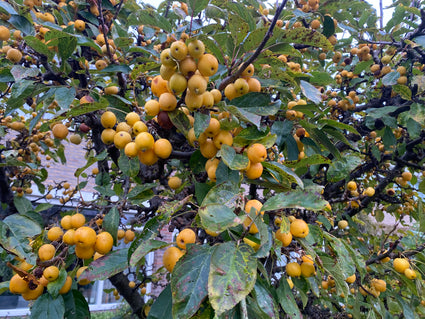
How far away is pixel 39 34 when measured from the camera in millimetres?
1581

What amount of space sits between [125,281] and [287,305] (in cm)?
145

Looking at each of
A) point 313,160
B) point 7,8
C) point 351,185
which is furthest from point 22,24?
point 351,185

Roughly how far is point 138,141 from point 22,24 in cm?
116

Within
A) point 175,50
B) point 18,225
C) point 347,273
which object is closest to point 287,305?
point 347,273

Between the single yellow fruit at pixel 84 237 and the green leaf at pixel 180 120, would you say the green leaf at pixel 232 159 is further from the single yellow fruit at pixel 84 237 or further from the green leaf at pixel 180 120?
the single yellow fruit at pixel 84 237

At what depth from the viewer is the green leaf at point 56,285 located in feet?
3.48

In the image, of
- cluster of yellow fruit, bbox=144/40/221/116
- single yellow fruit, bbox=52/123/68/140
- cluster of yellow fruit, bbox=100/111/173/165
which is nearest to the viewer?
cluster of yellow fruit, bbox=144/40/221/116

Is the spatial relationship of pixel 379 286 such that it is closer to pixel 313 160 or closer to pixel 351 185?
pixel 351 185

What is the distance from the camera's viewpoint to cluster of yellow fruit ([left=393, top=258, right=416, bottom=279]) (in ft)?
5.49

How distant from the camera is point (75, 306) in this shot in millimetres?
1207

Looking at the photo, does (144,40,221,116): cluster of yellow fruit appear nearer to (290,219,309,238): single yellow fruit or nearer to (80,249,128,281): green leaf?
(290,219,309,238): single yellow fruit

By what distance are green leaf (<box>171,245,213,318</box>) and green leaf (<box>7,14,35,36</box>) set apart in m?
1.52

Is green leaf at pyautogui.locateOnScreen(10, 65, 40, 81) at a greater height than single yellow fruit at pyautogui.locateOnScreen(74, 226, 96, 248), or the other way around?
green leaf at pyautogui.locateOnScreen(10, 65, 40, 81)

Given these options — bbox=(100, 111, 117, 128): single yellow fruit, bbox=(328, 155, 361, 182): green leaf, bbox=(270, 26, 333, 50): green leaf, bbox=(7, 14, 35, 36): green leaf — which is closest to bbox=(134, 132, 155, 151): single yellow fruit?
bbox=(100, 111, 117, 128): single yellow fruit
